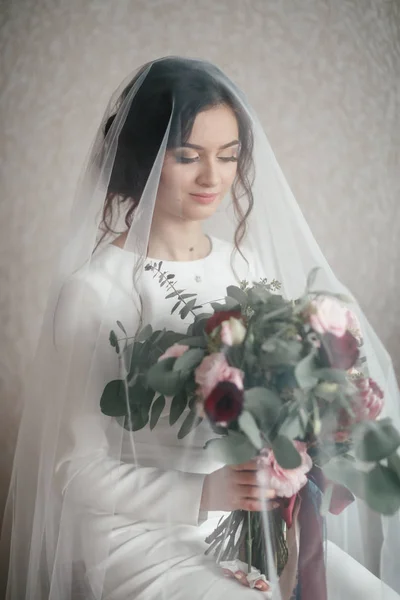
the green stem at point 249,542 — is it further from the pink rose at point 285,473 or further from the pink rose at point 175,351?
the pink rose at point 175,351

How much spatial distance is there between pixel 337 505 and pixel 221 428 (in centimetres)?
21

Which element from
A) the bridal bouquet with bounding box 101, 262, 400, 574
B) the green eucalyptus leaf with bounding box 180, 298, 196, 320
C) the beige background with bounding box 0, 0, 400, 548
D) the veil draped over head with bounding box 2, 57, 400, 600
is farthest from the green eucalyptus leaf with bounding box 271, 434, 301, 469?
the beige background with bounding box 0, 0, 400, 548

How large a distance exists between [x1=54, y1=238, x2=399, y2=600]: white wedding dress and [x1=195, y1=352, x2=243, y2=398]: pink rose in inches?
4.7

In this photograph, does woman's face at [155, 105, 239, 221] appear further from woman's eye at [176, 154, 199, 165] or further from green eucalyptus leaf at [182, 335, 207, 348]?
green eucalyptus leaf at [182, 335, 207, 348]

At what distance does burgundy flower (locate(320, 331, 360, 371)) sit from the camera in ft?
2.48

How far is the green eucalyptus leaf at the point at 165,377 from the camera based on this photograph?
2.56 feet

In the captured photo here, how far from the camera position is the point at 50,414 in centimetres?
97

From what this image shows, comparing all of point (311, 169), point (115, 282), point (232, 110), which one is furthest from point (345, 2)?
point (115, 282)

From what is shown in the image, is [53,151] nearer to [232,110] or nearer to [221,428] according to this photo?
[232,110]

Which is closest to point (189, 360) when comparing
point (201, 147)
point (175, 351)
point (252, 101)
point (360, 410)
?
point (175, 351)

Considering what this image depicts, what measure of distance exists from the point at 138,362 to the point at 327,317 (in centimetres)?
28

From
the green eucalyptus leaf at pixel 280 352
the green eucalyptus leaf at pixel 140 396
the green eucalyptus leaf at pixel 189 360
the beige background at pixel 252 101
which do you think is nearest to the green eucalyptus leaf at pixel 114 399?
the green eucalyptus leaf at pixel 140 396

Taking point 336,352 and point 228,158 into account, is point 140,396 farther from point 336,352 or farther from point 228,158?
point 228,158

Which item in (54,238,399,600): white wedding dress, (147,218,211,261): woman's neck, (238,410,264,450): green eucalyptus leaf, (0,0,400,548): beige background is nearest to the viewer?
(238,410,264,450): green eucalyptus leaf
